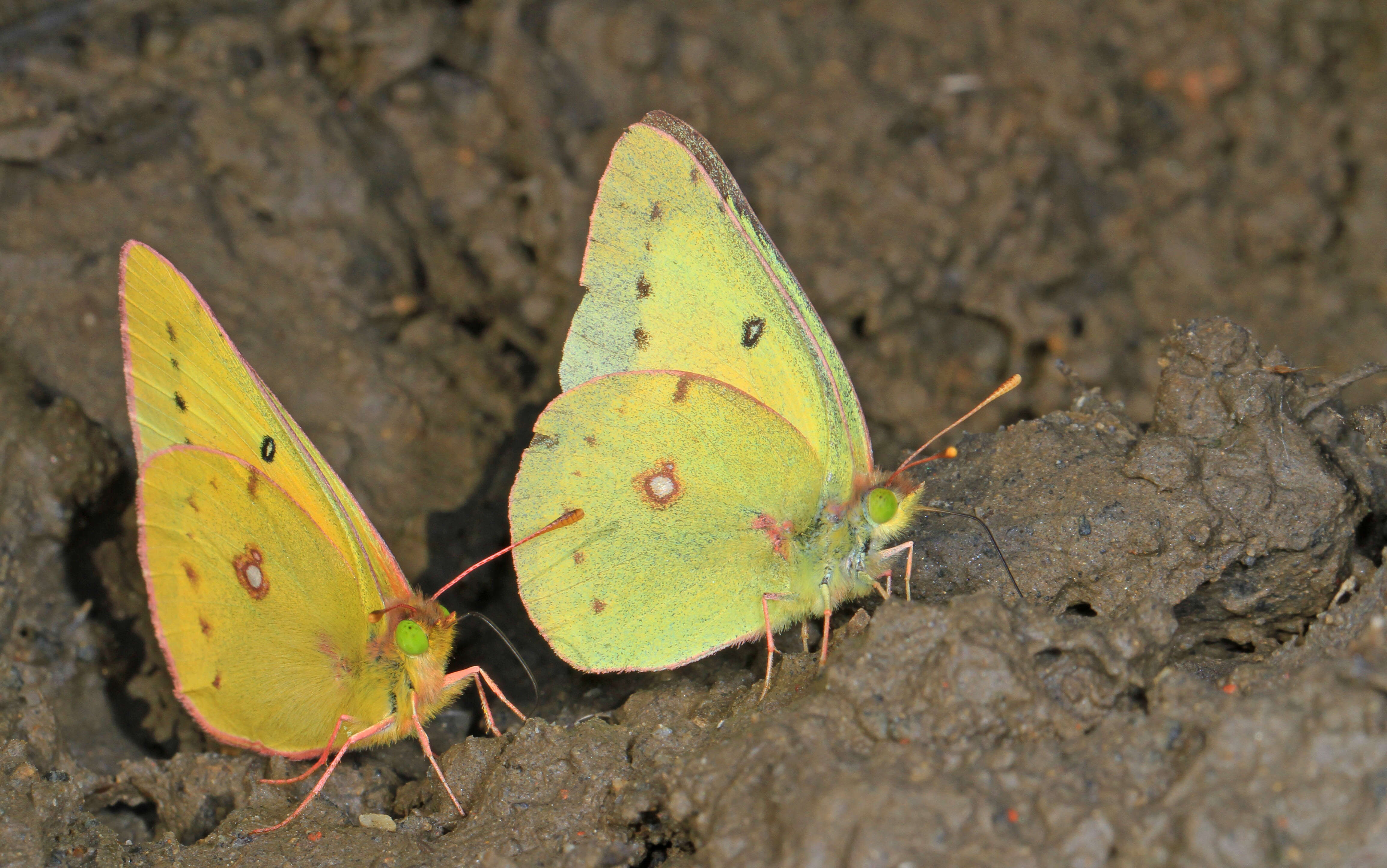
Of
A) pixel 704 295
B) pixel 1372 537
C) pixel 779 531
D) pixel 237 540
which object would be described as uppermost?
pixel 704 295

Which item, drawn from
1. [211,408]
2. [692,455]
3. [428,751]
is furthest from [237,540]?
[692,455]

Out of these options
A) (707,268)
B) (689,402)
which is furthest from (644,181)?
(689,402)

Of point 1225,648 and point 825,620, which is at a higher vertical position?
point 825,620

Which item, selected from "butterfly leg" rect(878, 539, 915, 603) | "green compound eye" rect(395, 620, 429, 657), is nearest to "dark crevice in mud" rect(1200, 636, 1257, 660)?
"butterfly leg" rect(878, 539, 915, 603)

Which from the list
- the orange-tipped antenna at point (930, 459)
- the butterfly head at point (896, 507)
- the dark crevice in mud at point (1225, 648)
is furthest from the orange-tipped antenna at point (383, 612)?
the dark crevice in mud at point (1225, 648)

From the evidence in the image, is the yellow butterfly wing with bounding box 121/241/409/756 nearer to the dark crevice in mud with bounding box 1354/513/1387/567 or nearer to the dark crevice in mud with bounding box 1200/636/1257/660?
the dark crevice in mud with bounding box 1200/636/1257/660

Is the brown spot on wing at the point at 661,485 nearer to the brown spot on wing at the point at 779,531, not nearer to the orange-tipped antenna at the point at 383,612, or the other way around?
the brown spot on wing at the point at 779,531

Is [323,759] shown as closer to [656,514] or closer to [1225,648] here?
[656,514]

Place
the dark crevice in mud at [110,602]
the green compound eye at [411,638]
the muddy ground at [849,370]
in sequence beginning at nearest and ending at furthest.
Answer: the muddy ground at [849,370]
the green compound eye at [411,638]
the dark crevice in mud at [110,602]
